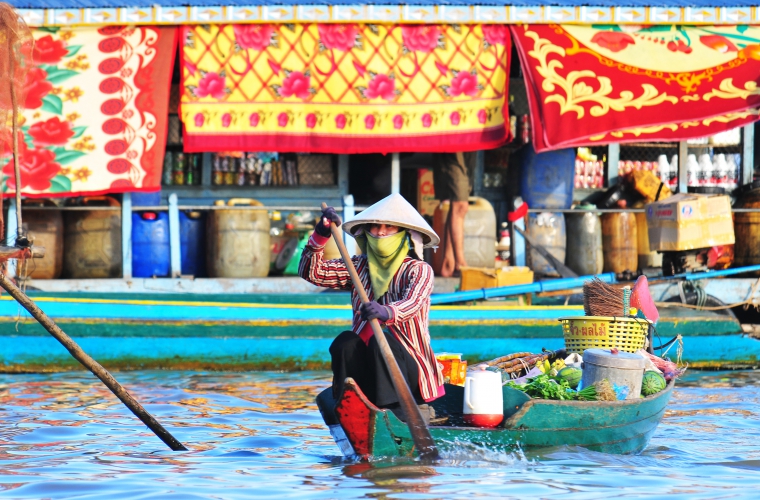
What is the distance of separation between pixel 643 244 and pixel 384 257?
24.0ft

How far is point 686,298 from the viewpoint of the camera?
10.9 metres

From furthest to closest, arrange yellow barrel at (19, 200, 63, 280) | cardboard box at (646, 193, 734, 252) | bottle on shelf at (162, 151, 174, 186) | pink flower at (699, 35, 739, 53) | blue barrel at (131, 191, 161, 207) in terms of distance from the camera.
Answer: bottle on shelf at (162, 151, 174, 186) → blue barrel at (131, 191, 161, 207) → pink flower at (699, 35, 739, 53) → yellow barrel at (19, 200, 63, 280) → cardboard box at (646, 193, 734, 252)

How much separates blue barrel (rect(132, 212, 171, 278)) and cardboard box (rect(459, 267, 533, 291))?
10.4 feet

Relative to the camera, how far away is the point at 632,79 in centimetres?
1110

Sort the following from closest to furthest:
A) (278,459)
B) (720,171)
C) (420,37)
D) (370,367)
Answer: (370,367)
(278,459)
(420,37)
(720,171)

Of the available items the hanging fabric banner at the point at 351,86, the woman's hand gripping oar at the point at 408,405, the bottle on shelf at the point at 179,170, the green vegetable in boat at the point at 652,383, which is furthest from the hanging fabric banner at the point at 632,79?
the woman's hand gripping oar at the point at 408,405

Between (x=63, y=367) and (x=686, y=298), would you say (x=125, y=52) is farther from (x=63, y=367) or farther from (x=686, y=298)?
(x=686, y=298)

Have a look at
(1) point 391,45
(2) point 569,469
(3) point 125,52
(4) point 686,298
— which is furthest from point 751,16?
(2) point 569,469

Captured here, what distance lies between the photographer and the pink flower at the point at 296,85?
10984mm

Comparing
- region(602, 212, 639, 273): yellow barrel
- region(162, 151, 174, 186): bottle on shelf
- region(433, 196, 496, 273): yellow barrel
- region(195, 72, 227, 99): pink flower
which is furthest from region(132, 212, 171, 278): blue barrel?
region(602, 212, 639, 273): yellow barrel

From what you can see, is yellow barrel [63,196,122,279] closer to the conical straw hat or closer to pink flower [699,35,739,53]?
the conical straw hat

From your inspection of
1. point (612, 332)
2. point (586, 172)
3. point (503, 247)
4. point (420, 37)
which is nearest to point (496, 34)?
point (420, 37)

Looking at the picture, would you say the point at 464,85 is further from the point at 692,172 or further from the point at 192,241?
the point at 692,172

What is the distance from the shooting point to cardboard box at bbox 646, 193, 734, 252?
398 inches
